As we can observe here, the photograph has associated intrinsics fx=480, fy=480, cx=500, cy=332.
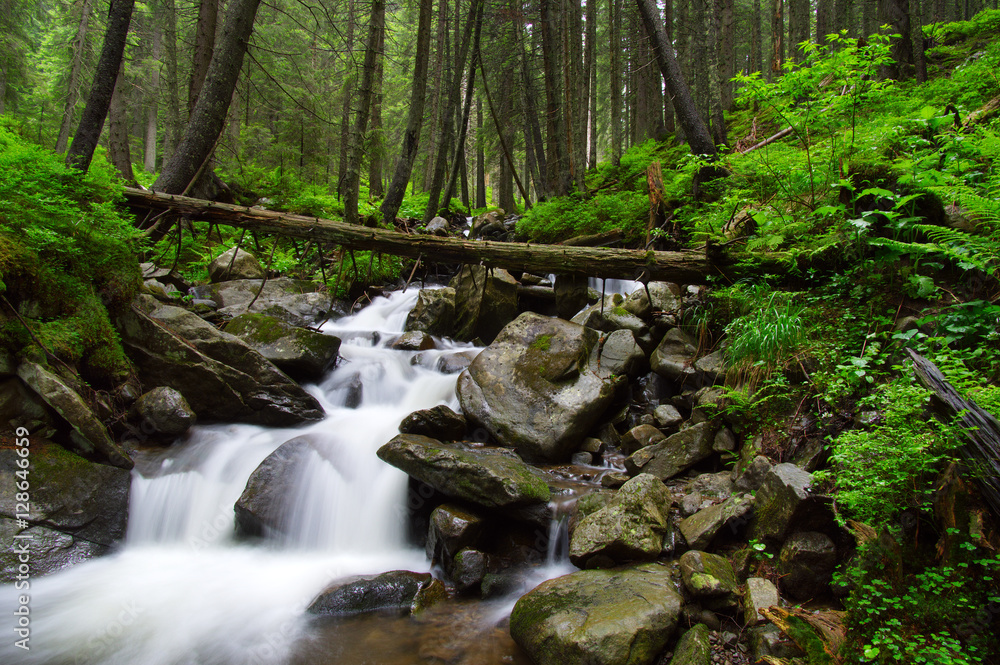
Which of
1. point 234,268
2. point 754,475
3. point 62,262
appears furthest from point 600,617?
point 234,268

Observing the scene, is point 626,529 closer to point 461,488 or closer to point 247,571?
point 461,488

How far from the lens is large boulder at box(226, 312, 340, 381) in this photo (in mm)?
7316

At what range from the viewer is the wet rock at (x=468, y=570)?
4.61 meters

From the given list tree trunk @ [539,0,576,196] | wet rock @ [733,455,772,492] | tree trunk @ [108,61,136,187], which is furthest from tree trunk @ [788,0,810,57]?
tree trunk @ [108,61,136,187]

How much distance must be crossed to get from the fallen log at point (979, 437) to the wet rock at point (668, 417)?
3549 mm

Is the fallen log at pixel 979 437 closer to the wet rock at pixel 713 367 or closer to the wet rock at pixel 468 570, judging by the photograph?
the wet rock at pixel 713 367

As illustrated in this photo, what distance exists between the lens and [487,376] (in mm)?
7086

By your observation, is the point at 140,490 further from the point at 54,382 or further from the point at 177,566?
the point at 54,382

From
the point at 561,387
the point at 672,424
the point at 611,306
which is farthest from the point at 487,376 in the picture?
the point at 611,306

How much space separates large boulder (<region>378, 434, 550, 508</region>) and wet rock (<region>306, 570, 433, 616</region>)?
92 centimetres

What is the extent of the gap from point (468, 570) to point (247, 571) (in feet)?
7.59

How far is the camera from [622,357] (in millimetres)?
7395

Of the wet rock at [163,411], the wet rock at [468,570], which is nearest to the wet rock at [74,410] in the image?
the wet rock at [163,411]

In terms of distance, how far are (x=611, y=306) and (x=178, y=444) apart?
7189 millimetres
